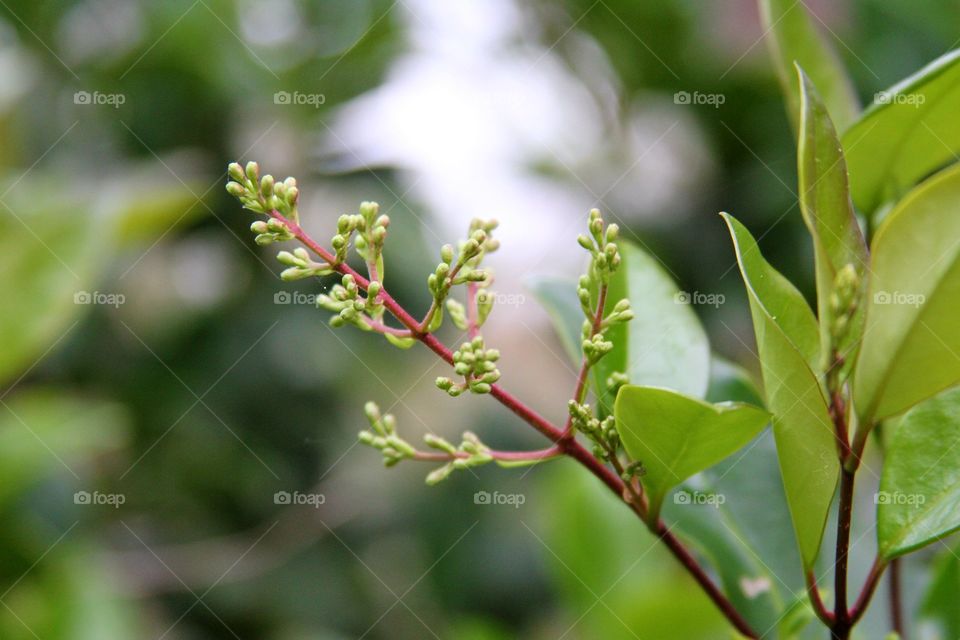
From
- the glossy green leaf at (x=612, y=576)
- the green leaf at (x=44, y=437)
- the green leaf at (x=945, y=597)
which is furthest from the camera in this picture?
the green leaf at (x=44, y=437)

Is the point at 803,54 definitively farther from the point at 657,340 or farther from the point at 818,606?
the point at 818,606

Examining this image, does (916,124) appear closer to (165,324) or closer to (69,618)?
(69,618)

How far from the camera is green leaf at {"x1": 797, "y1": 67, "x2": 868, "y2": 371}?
1.94ft

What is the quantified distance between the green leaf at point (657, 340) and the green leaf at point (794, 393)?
14cm

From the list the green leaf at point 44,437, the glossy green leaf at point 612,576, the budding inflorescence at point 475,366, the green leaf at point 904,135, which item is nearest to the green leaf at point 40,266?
the green leaf at point 44,437

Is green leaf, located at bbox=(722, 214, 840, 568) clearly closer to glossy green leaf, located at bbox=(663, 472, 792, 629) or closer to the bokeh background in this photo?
glossy green leaf, located at bbox=(663, 472, 792, 629)

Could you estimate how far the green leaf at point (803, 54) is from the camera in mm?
829

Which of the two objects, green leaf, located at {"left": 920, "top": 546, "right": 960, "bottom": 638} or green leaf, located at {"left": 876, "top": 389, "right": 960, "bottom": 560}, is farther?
green leaf, located at {"left": 920, "top": 546, "right": 960, "bottom": 638}

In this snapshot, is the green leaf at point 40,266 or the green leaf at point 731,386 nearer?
the green leaf at point 731,386

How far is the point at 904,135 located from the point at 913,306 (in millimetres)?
202

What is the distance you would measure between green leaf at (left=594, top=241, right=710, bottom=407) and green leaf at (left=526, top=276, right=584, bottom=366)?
0.09 meters

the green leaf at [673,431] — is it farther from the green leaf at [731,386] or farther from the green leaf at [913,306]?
the green leaf at [731,386]

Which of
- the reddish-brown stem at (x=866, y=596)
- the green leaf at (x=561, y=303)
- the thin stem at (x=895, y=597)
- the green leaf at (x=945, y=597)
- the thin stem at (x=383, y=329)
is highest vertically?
the thin stem at (x=383, y=329)

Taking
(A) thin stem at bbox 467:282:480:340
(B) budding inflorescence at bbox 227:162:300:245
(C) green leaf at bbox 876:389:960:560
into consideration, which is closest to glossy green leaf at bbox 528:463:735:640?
(C) green leaf at bbox 876:389:960:560
